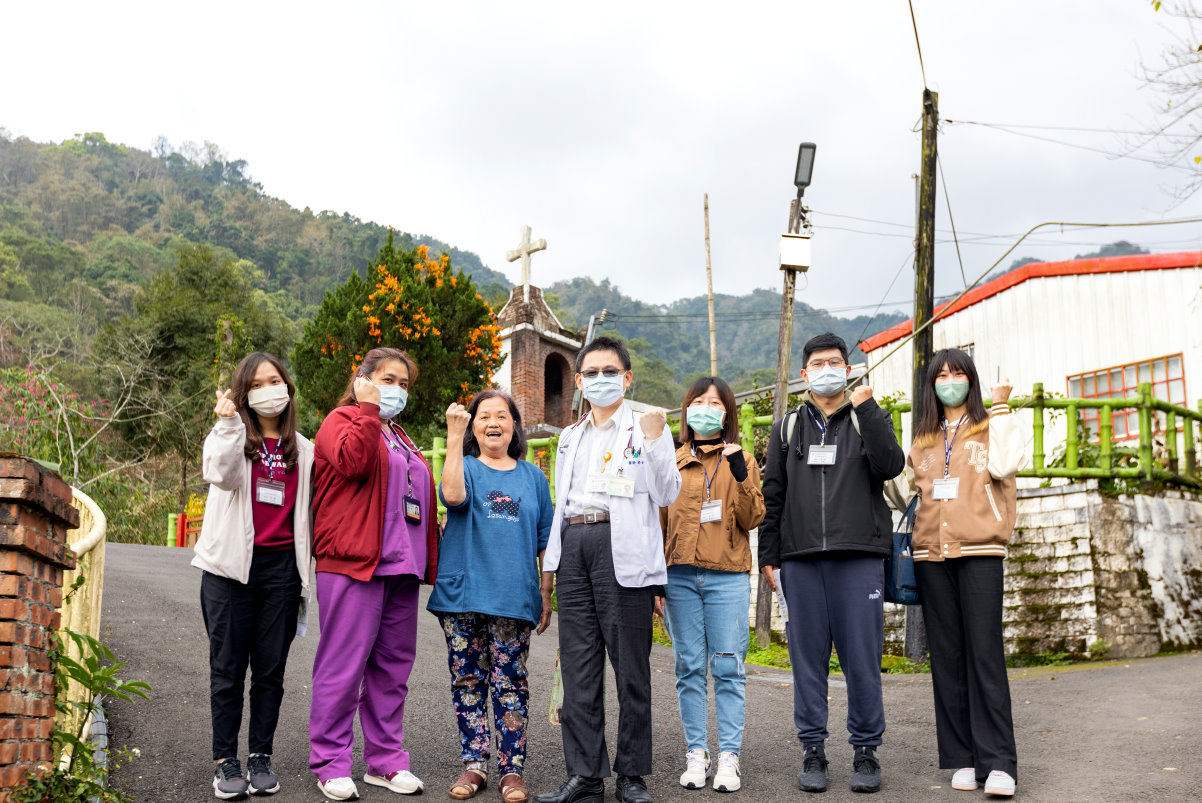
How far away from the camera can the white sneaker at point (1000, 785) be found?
4.62 m

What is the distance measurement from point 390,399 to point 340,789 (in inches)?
70.8

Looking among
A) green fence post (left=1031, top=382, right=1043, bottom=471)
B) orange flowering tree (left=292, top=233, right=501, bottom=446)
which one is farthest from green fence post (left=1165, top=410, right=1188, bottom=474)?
orange flowering tree (left=292, top=233, right=501, bottom=446)

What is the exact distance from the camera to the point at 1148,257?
1482 centimetres

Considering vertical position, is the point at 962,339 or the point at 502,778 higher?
the point at 962,339

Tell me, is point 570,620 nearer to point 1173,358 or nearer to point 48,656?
point 48,656

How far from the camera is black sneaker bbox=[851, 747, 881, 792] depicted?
482cm

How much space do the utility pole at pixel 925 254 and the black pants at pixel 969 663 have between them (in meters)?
5.33

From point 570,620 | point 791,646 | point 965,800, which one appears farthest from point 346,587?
point 965,800

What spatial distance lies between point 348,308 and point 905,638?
44.6 ft

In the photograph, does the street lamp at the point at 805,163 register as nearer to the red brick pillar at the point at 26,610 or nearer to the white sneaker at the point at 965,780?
the white sneaker at the point at 965,780

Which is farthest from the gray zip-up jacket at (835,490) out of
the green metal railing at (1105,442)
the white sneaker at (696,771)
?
the green metal railing at (1105,442)

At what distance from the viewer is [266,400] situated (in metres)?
4.82

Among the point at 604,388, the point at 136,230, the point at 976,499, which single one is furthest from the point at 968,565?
the point at 136,230

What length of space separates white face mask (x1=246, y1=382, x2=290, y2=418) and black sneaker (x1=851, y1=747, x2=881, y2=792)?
325 cm
